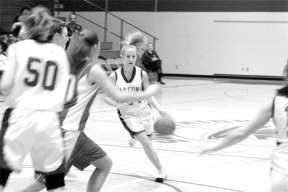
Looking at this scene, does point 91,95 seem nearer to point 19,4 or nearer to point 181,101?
point 181,101

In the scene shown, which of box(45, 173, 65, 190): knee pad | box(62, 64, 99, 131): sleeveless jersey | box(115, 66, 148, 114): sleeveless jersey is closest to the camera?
box(45, 173, 65, 190): knee pad

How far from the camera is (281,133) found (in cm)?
354

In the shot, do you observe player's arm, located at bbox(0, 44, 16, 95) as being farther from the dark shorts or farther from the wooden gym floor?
the wooden gym floor

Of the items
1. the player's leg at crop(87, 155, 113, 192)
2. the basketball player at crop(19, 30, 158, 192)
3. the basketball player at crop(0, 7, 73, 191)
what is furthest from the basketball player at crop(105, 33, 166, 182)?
the basketball player at crop(0, 7, 73, 191)

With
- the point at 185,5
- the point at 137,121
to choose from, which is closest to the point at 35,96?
the point at 137,121

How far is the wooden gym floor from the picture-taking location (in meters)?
6.47

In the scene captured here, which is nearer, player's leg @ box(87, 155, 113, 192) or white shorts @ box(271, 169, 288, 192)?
white shorts @ box(271, 169, 288, 192)

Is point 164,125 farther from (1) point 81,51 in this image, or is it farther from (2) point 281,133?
(2) point 281,133

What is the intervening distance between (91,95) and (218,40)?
20417mm

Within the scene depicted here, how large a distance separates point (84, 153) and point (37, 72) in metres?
1.36

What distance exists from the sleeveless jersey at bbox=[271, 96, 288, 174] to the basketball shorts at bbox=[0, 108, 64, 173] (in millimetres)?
1306

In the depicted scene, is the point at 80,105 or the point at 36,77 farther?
the point at 80,105

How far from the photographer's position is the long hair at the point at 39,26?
3.78 metres

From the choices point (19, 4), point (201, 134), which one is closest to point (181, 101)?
point (201, 134)
